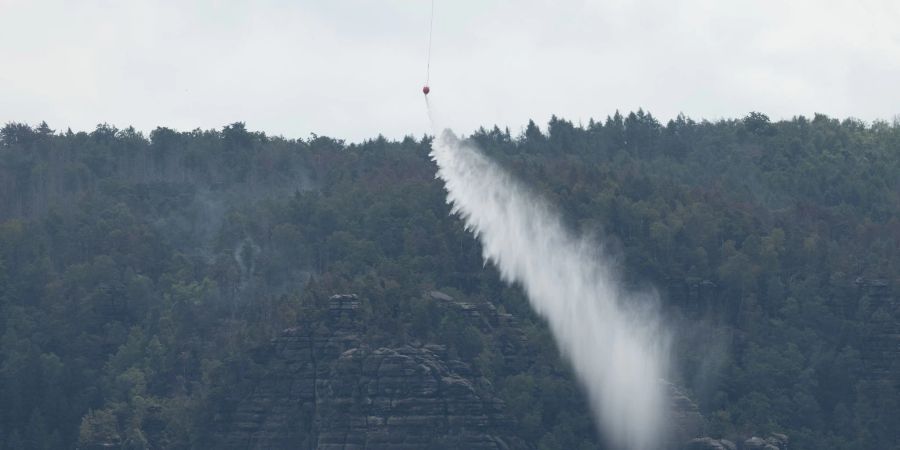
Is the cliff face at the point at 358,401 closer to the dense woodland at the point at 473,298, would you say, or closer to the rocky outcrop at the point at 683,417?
the dense woodland at the point at 473,298

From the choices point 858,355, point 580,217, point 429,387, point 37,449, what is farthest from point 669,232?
point 37,449

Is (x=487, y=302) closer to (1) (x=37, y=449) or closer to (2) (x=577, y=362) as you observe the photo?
(2) (x=577, y=362)

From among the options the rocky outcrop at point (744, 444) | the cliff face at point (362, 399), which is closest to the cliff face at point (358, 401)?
the cliff face at point (362, 399)

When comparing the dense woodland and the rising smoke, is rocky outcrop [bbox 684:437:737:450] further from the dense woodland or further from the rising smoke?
the rising smoke

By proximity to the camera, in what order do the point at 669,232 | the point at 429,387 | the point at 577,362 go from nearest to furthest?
the point at 429,387 < the point at 577,362 < the point at 669,232

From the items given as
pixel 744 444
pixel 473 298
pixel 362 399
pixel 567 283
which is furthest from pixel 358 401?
pixel 567 283

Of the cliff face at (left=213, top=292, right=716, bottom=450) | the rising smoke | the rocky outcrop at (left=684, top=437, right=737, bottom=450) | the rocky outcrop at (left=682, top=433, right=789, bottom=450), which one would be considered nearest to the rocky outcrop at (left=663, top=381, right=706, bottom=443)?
the cliff face at (left=213, top=292, right=716, bottom=450)
